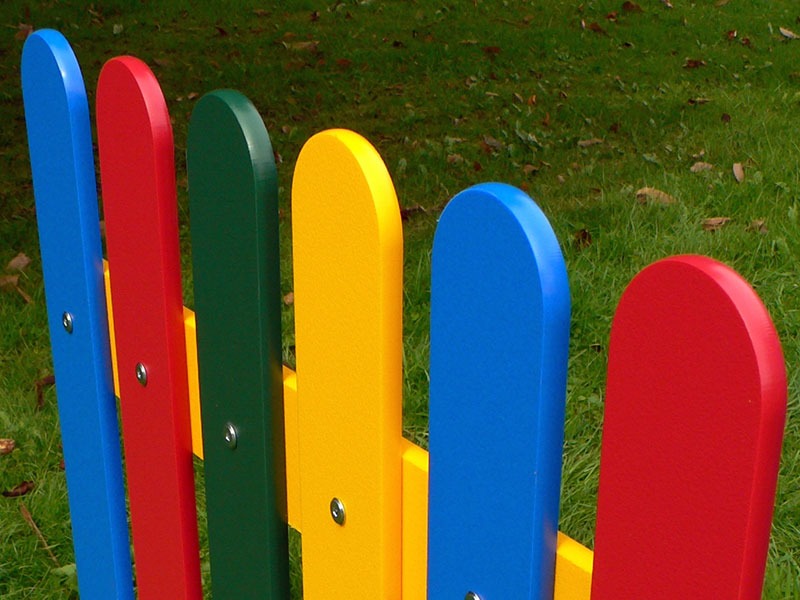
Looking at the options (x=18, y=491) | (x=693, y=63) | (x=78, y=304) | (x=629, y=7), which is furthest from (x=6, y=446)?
(x=629, y=7)

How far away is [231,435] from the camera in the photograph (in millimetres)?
1203

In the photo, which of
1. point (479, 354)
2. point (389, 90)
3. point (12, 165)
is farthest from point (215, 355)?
point (389, 90)

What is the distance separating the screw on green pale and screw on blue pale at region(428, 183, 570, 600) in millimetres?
245

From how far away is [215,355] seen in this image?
47.4 inches

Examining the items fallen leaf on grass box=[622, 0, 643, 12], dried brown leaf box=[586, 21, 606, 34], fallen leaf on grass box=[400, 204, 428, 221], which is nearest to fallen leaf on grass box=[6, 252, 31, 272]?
fallen leaf on grass box=[400, 204, 428, 221]

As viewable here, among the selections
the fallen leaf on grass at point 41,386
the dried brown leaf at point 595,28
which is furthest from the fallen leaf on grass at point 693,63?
the fallen leaf on grass at point 41,386

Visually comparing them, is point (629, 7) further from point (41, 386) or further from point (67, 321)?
point (67, 321)

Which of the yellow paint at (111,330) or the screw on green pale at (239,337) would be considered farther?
the yellow paint at (111,330)

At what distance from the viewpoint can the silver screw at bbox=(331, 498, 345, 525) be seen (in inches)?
42.6

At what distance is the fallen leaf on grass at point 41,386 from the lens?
8.61ft

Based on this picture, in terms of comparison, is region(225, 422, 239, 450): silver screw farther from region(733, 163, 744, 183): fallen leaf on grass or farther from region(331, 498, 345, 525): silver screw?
region(733, 163, 744, 183): fallen leaf on grass

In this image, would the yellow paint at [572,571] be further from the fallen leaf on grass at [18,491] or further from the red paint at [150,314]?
the fallen leaf on grass at [18,491]

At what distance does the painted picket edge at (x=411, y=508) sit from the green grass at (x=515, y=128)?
3.26 feet

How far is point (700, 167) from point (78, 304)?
3033 millimetres
